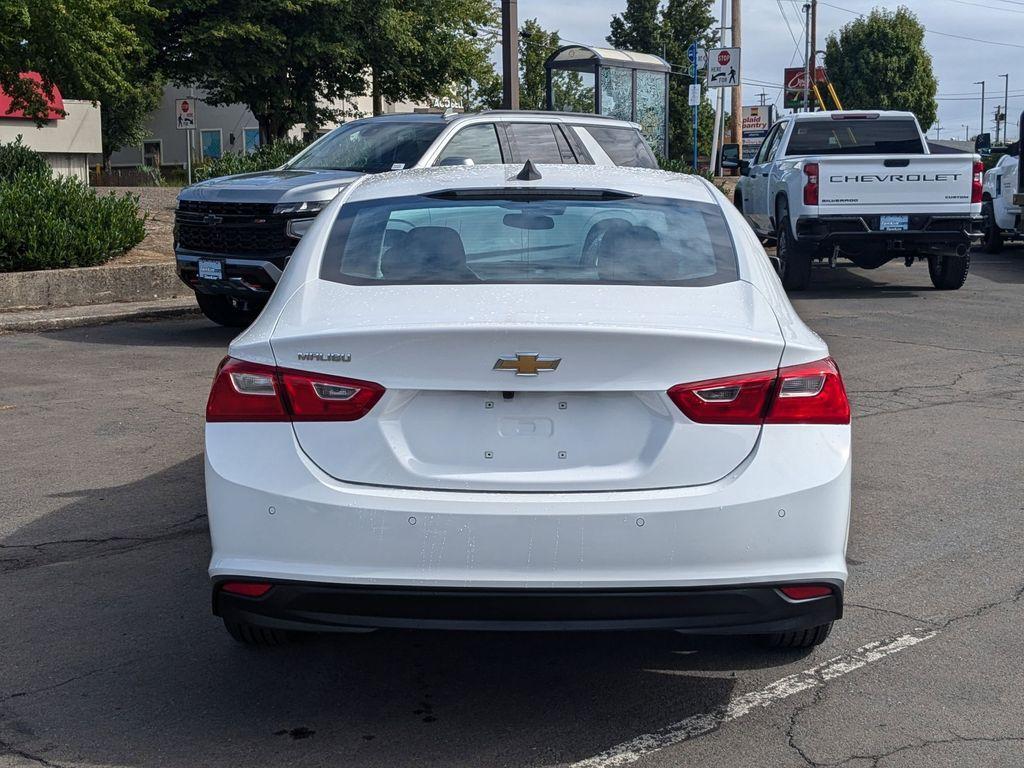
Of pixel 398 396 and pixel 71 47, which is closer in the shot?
pixel 398 396

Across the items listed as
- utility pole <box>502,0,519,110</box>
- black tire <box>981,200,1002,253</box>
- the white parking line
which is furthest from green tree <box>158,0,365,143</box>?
the white parking line

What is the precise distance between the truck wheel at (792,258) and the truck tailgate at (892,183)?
0.60 m

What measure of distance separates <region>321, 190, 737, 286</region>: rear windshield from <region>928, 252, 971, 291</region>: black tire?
12366mm

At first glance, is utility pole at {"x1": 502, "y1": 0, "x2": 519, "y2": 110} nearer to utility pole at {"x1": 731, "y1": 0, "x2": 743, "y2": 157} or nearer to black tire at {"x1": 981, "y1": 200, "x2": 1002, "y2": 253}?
black tire at {"x1": 981, "y1": 200, "x2": 1002, "y2": 253}

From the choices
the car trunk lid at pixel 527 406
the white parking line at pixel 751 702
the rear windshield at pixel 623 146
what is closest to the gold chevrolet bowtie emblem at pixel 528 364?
the car trunk lid at pixel 527 406

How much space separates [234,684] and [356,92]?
128ft

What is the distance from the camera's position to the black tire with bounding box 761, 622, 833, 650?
4250 millimetres

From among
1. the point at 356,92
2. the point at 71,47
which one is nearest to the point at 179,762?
the point at 71,47

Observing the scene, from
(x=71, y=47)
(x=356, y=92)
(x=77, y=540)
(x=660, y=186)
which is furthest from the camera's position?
(x=356, y=92)

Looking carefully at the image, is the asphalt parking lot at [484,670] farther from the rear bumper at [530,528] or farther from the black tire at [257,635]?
the rear bumper at [530,528]

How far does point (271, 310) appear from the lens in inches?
159

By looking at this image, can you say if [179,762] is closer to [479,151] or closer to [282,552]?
[282,552]

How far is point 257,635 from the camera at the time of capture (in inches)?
169

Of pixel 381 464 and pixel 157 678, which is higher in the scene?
pixel 381 464
